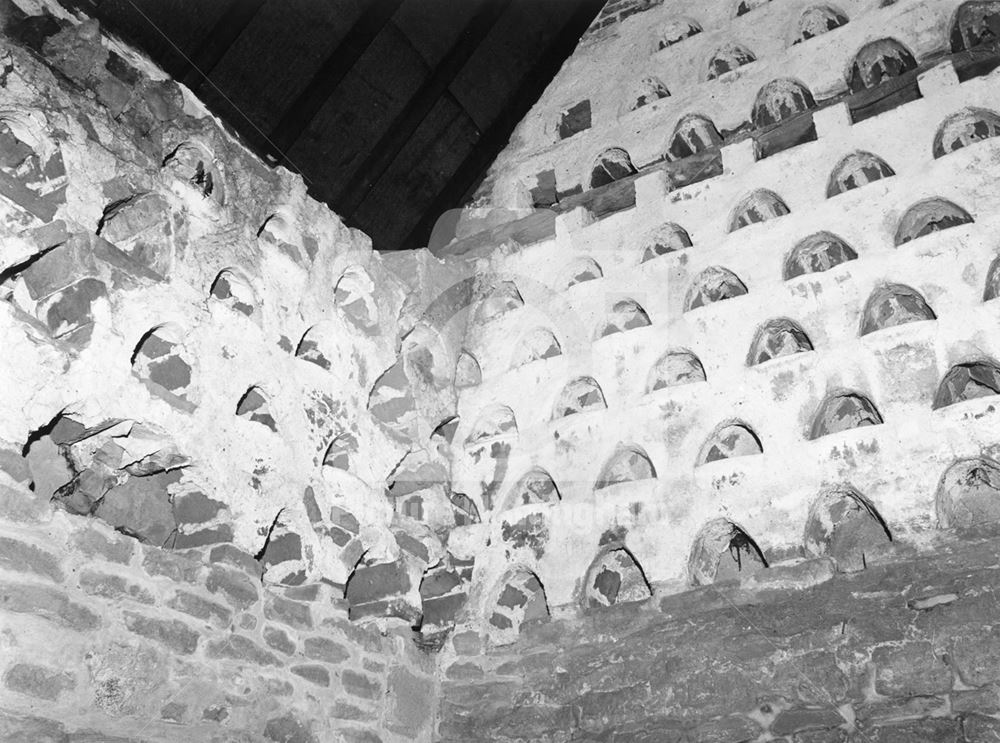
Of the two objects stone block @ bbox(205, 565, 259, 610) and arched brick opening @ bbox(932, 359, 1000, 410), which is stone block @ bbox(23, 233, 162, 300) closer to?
stone block @ bbox(205, 565, 259, 610)

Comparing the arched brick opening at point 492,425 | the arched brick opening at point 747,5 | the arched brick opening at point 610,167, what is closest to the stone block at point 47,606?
the arched brick opening at point 492,425

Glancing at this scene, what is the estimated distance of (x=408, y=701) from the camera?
15.9ft

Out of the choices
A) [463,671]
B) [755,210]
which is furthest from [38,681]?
[755,210]

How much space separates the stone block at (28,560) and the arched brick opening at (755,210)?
3.70 m

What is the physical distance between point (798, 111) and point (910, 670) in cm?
320

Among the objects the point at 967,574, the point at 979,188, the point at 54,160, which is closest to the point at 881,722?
the point at 967,574

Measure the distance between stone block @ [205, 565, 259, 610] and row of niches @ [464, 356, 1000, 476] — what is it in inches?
61.4

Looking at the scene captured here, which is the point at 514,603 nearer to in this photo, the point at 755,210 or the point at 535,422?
the point at 535,422

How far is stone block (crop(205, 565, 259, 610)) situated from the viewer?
4.11 meters

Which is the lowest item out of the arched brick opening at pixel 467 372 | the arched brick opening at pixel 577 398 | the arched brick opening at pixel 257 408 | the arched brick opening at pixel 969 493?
the arched brick opening at pixel 969 493

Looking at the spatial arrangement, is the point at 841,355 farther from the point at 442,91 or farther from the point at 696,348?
the point at 442,91

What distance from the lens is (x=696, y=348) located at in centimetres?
509

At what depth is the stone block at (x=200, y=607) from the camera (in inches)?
154

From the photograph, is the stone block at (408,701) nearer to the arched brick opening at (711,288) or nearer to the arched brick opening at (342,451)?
the arched brick opening at (342,451)
